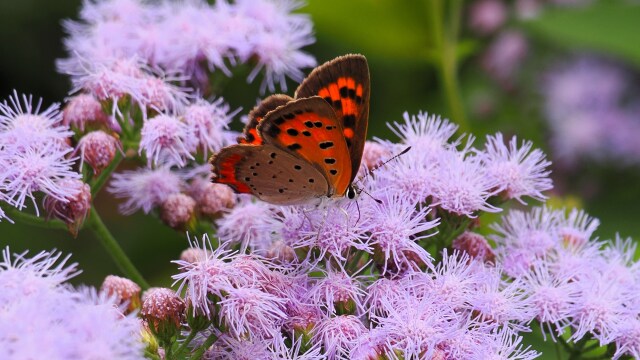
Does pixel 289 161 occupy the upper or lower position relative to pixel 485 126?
lower

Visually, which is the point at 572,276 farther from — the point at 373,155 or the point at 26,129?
the point at 26,129

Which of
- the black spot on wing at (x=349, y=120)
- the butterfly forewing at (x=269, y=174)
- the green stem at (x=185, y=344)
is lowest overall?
the green stem at (x=185, y=344)

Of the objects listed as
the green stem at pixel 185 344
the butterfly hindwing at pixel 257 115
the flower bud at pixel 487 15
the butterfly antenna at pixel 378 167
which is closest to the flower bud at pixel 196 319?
the green stem at pixel 185 344

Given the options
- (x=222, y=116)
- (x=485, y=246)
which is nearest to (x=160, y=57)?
(x=222, y=116)

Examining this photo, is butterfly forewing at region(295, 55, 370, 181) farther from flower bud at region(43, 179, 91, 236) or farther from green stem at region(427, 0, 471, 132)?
green stem at region(427, 0, 471, 132)

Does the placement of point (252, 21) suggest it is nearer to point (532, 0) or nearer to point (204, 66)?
point (204, 66)

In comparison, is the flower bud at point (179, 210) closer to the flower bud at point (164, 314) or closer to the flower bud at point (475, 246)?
the flower bud at point (164, 314)

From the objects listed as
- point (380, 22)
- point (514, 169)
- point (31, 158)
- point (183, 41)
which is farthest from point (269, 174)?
point (380, 22)

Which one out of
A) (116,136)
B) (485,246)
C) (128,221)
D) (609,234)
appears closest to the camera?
(485,246)
